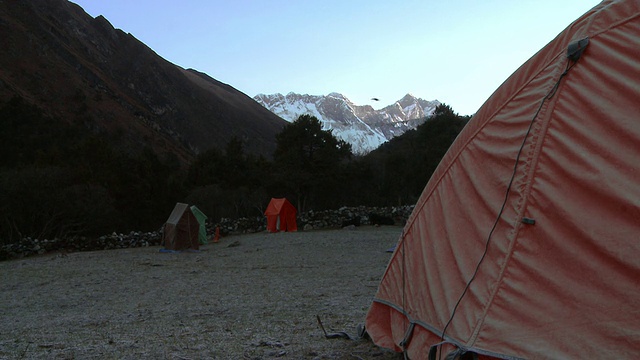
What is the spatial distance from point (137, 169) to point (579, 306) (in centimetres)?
3627

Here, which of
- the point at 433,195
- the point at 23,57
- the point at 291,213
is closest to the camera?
the point at 433,195

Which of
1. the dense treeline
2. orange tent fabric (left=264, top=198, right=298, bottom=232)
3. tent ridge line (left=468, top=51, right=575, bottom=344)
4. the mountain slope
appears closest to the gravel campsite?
tent ridge line (left=468, top=51, right=575, bottom=344)

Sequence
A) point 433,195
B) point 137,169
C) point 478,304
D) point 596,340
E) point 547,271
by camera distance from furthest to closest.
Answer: point 137,169 < point 433,195 < point 478,304 < point 547,271 < point 596,340

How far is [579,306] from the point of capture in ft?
9.67

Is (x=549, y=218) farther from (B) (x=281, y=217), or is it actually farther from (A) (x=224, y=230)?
(A) (x=224, y=230)

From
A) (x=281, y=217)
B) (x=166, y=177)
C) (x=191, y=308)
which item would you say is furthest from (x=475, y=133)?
(x=166, y=177)

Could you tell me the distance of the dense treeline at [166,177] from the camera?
27.9 meters

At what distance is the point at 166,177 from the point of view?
3834 centimetres

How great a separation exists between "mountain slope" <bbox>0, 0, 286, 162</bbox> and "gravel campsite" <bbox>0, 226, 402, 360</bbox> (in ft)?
162

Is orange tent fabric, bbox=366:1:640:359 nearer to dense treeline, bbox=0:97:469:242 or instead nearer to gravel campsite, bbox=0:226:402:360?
gravel campsite, bbox=0:226:402:360

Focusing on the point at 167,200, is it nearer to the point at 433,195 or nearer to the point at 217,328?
the point at 217,328

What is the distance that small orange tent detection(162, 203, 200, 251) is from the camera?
21.4 meters

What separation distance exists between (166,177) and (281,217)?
12.1m

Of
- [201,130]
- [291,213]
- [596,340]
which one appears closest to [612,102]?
[596,340]
